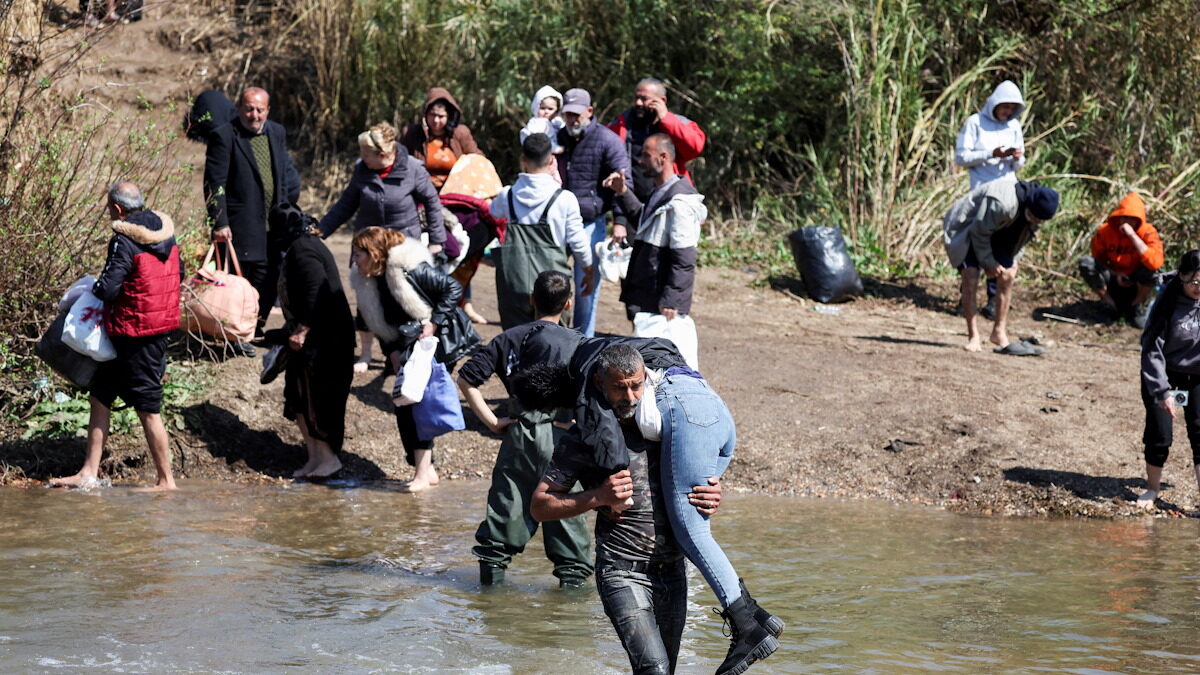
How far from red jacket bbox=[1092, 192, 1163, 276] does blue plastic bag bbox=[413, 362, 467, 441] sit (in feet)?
21.7

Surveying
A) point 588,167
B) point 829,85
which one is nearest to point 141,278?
point 588,167

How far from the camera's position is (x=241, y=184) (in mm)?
9609

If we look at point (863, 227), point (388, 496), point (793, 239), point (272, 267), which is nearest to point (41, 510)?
point (388, 496)

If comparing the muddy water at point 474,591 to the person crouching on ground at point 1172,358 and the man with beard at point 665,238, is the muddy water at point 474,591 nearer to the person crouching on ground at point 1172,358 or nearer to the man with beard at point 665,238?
the person crouching on ground at point 1172,358

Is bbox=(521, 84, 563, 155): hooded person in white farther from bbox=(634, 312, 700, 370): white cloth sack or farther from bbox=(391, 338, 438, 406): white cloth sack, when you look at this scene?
bbox=(391, 338, 438, 406): white cloth sack

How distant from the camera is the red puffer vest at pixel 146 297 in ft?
25.7

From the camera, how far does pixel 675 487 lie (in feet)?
15.3

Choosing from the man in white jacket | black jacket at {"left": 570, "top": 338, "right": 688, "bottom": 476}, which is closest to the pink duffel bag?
the man in white jacket

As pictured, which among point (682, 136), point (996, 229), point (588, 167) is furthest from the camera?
point (996, 229)

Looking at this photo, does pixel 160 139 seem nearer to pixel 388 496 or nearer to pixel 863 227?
pixel 388 496

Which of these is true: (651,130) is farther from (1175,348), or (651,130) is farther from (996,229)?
(1175,348)

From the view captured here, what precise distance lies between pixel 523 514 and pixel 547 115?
4.25 m

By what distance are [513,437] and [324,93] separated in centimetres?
1061

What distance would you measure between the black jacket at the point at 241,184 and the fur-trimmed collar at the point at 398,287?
5.14 ft
